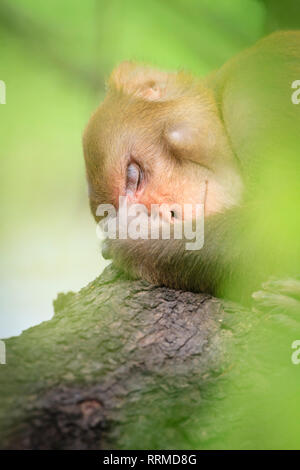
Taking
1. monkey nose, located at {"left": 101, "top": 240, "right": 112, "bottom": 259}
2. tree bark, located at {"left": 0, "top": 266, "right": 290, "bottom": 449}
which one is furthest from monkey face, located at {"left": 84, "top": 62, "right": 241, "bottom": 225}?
tree bark, located at {"left": 0, "top": 266, "right": 290, "bottom": 449}

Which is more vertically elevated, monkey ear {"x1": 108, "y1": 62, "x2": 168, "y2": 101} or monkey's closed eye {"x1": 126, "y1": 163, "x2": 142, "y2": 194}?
monkey ear {"x1": 108, "y1": 62, "x2": 168, "y2": 101}

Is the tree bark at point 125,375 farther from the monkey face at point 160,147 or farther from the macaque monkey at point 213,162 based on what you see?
the monkey face at point 160,147

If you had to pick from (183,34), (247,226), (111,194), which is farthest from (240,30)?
(111,194)

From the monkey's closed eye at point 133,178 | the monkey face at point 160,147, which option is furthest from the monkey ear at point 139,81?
the monkey's closed eye at point 133,178

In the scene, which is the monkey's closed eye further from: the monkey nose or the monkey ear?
the monkey ear

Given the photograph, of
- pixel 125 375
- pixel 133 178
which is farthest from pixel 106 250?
pixel 125 375

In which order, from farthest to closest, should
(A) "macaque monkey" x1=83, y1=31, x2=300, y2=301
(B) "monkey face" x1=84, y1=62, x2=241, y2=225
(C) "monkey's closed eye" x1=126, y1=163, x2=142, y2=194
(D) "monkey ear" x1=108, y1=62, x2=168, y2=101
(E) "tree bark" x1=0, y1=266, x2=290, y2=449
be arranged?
1. (D) "monkey ear" x1=108, y1=62, x2=168, y2=101
2. (C) "monkey's closed eye" x1=126, y1=163, x2=142, y2=194
3. (B) "monkey face" x1=84, y1=62, x2=241, y2=225
4. (A) "macaque monkey" x1=83, y1=31, x2=300, y2=301
5. (E) "tree bark" x1=0, y1=266, x2=290, y2=449

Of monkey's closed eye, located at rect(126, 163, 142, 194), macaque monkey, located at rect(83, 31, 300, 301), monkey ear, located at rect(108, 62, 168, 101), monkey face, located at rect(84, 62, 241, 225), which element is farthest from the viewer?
monkey ear, located at rect(108, 62, 168, 101)

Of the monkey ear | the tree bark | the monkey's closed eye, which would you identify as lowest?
the tree bark

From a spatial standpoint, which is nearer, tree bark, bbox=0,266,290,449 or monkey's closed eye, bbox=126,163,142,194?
tree bark, bbox=0,266,290,449
